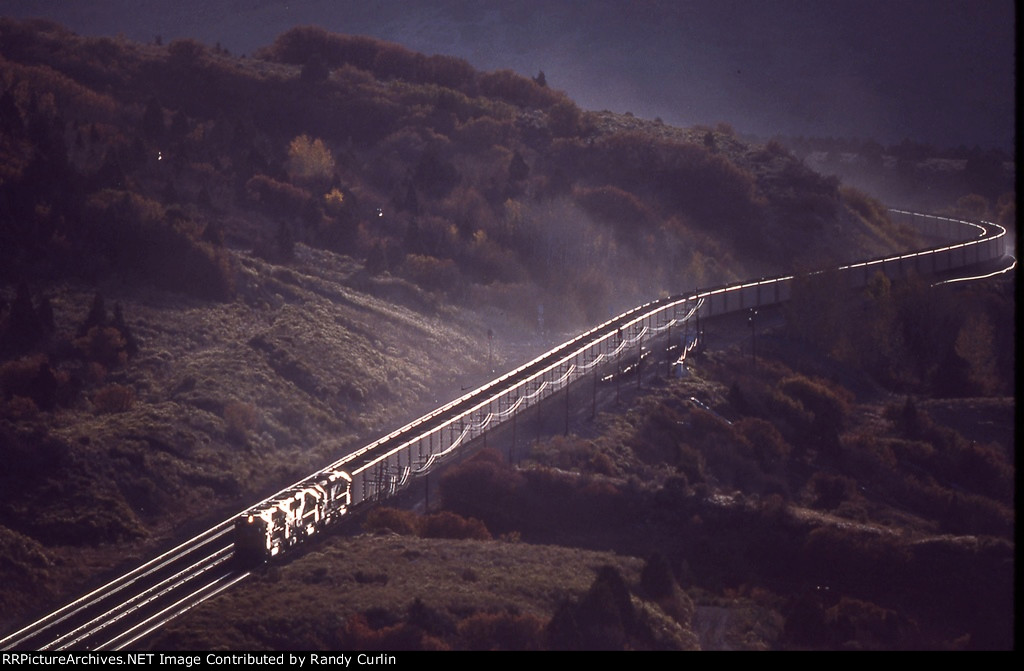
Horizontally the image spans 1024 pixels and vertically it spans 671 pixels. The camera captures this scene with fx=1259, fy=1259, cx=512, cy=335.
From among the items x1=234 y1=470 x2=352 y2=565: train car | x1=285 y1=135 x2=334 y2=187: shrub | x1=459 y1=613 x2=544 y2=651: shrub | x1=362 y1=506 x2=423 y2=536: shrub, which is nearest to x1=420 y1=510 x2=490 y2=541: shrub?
x1=362 y1=506 x2=423 y2=536: shrub

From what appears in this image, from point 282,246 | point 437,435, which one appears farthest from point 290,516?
point 282,246

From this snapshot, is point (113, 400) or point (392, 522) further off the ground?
point (113, 400)

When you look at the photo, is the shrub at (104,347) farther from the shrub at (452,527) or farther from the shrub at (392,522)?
the shrub at (452,527)

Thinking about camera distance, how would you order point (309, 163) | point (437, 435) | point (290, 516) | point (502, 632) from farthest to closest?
1. point (309, 163)
2. point (437, 435)
3. point (290, 516)
4. point (502, 632)

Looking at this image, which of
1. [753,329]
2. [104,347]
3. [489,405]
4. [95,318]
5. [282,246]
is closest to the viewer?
[489,405]

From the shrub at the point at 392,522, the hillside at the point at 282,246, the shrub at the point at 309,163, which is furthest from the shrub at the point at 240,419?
the shrub at the point at 309,163

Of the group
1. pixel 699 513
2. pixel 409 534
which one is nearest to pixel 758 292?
pixel 699 513

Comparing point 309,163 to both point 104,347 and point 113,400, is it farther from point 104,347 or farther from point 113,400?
point 113,400

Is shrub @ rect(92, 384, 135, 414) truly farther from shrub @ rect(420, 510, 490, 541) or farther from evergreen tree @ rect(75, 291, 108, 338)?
shrub @ rect(420, 510, 490, 541)

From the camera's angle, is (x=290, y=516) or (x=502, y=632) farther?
(x=290, y=516)
